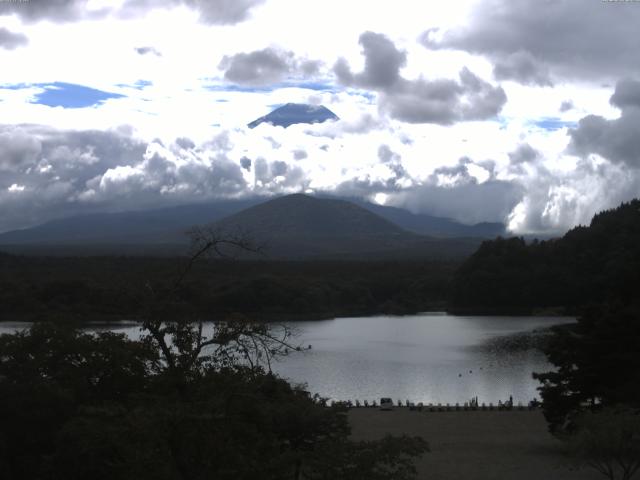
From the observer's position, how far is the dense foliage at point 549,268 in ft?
211

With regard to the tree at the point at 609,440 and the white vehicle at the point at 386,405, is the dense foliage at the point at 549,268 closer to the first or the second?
the white vehicle at the point at 386,405

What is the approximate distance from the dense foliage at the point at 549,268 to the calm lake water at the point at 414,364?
37.3 feet

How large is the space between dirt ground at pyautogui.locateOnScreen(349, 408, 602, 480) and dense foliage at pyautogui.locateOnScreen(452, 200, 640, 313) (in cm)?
4172

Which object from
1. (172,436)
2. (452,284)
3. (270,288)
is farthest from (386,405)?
(452,284)

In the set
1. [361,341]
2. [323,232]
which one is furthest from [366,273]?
[323,232]

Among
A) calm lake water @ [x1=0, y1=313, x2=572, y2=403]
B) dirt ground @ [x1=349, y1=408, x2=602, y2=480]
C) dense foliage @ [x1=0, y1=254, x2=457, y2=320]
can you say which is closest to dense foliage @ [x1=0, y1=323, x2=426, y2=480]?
dirt ground @ [x1=349, y1=408, x2=602, y2=480]

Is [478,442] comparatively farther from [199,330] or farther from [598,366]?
[199,330]

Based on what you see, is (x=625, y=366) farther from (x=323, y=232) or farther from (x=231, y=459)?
(x=323, y=232)

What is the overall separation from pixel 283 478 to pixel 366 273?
266 feet

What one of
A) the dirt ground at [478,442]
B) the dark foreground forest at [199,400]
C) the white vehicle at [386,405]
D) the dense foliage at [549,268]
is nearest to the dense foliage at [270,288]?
the dense foliage at [549,268]

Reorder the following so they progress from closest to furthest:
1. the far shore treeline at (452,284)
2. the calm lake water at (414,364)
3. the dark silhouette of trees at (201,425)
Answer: the dark silhouette of trees at (201,425), the calm lake water at (414,364), the far shore treeline at (452,284)

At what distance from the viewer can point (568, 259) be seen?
67.8 m

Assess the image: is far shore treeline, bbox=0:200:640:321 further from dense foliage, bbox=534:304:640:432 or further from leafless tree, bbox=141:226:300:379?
leafless tree, bbox=141:226:300:379

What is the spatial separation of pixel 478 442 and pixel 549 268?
50.5 m
